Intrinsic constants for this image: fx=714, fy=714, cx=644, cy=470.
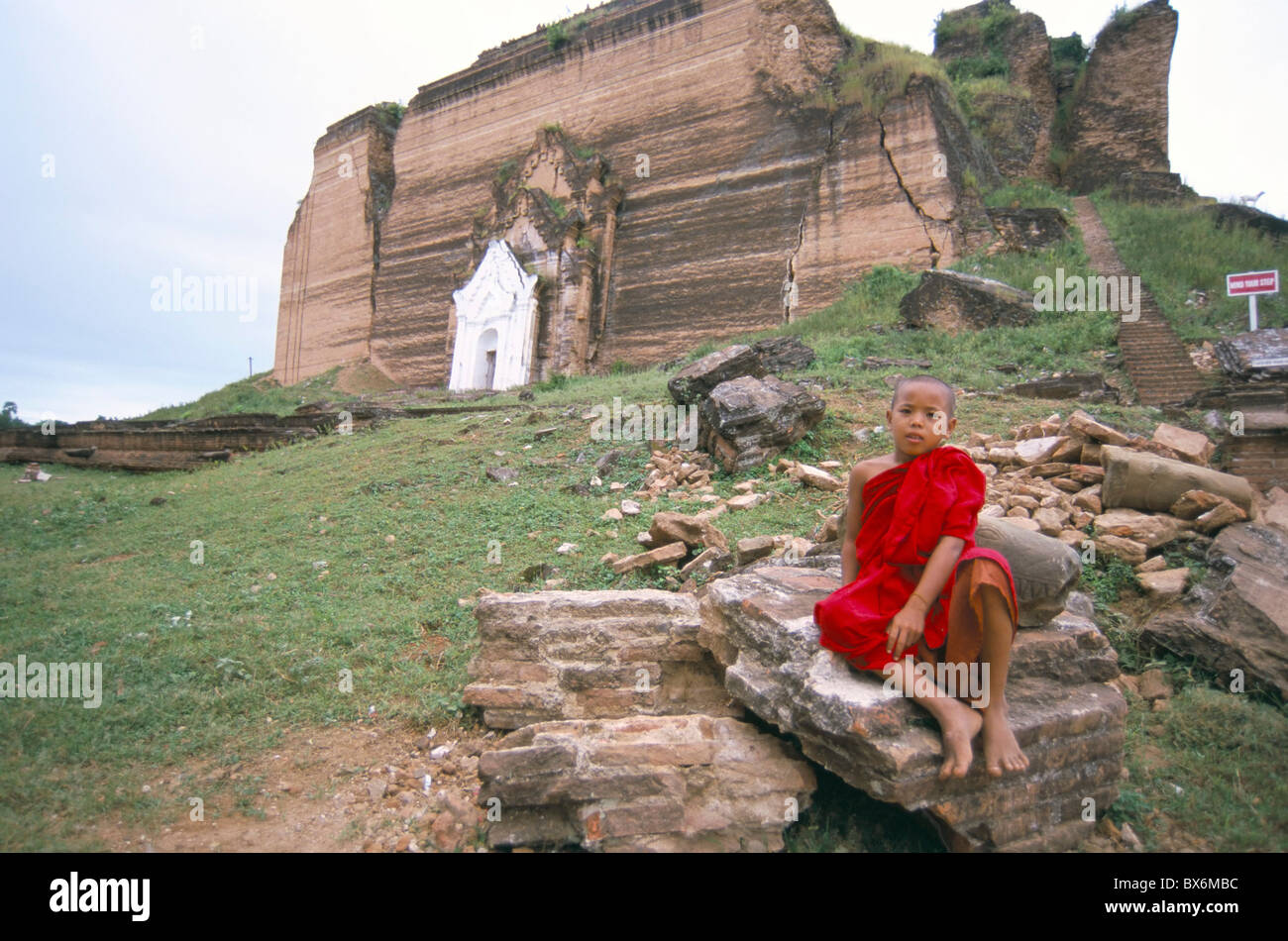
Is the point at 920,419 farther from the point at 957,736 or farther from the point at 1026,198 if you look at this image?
the point at 1026,198

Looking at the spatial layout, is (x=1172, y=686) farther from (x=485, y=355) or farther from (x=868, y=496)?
(x=485, y=355)

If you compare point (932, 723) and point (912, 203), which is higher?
point (912, 203)

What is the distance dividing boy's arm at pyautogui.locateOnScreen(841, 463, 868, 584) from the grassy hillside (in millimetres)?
780

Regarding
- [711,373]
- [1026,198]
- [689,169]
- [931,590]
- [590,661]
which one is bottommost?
[590,661]

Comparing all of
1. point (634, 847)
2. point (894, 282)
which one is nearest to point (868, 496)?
point (634, 847)

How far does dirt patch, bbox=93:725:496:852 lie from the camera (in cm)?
258

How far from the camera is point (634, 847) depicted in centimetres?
233

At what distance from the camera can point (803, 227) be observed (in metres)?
15.6

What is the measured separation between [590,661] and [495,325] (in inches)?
686

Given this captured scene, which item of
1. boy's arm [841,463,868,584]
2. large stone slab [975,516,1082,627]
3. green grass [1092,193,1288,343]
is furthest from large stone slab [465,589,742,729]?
green grass [1092,193,1288,343]

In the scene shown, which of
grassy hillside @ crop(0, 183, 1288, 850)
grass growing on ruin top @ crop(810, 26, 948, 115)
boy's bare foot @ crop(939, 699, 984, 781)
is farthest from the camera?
grass growing on ruin top @ crop(810, 26, 948, 115)

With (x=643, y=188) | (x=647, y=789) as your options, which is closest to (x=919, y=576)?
(x=647, y=789)

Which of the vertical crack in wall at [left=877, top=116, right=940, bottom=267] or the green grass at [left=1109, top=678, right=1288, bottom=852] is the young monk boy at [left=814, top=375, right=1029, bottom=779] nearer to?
the green grass at [left=1109, top=678, right=1288, bottom=852]

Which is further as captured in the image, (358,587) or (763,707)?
(358,587)
